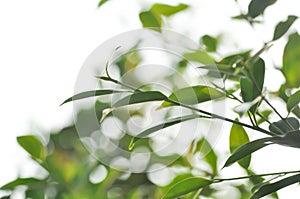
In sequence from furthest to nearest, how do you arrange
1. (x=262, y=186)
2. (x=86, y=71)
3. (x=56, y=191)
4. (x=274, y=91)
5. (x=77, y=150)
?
(x=77, y=150), (x=56, y=191), (x=274, y=91), (x=86, y=71), (x=262, y=186)

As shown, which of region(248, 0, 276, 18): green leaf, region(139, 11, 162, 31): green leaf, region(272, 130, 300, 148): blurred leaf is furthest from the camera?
region(139, 11, 162, 31): green leaf

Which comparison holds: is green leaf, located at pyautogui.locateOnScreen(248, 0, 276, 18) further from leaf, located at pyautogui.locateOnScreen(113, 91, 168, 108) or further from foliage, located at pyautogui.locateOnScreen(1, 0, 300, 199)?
leaf, located at pyautogui.locateOnScreen(113, 91, 168, 108)

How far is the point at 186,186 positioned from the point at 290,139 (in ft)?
0.36

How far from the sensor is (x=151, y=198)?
78cm

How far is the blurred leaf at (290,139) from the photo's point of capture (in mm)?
349

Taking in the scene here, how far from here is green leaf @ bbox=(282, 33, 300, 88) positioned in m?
0.48

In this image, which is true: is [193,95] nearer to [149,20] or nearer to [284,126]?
[284,126]

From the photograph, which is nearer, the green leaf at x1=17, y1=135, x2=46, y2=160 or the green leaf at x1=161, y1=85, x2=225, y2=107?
the green leaf at x1=161, y1=85, x2=225, y2=107

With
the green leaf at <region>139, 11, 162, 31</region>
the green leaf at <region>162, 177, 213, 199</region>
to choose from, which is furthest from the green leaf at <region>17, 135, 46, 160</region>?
the green leaf at <region>162, 177, 213, 199</region>

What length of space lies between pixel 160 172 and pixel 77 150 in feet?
0.61

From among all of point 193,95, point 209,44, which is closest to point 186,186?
point 193,95

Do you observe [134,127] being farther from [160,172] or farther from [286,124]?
[286,124]

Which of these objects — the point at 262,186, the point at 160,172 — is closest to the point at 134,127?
the point at 160,172

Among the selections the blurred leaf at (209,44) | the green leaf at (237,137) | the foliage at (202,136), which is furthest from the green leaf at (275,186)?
the blurred leaf at (209,44)
